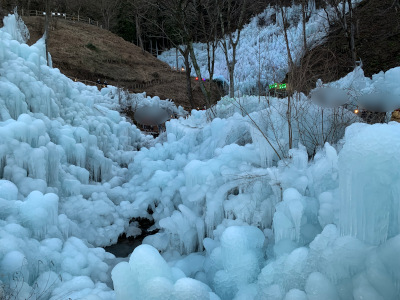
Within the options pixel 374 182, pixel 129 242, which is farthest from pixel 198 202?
pixel 374 182

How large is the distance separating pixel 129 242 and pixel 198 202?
210 centimetres

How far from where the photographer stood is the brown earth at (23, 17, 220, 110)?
86.0 feet

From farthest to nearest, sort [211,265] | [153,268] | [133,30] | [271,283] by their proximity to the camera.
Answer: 1. [133,30]
2. [211,265]
3. [271,283]
4. [153,268]

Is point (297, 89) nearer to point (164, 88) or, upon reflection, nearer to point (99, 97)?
point (99, 97)

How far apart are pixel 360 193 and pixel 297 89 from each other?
356 cm

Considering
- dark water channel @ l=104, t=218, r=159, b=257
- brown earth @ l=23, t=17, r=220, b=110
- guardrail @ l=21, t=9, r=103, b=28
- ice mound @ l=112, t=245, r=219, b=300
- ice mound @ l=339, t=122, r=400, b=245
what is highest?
guardrail @ l=21, t=9, r=103, b=28

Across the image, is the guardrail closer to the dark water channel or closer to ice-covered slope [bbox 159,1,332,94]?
ice-covered slope [bbox 159,1,332,94]

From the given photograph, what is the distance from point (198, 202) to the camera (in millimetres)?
5949

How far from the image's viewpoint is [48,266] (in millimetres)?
4734

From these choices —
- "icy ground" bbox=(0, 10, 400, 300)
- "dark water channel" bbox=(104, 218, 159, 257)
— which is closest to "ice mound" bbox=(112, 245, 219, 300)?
"icy ground" bbox=(0, 10, 400, 300)

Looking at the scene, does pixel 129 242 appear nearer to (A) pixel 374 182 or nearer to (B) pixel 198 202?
(B) pixel 198 202

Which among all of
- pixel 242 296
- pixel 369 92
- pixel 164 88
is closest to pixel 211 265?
pixel 242 296

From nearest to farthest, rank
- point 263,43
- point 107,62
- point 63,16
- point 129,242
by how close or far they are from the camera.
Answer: point 129,242
point 107,62
point 263,43
point 63,16

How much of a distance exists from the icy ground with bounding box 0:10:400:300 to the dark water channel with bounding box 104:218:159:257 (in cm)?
18
